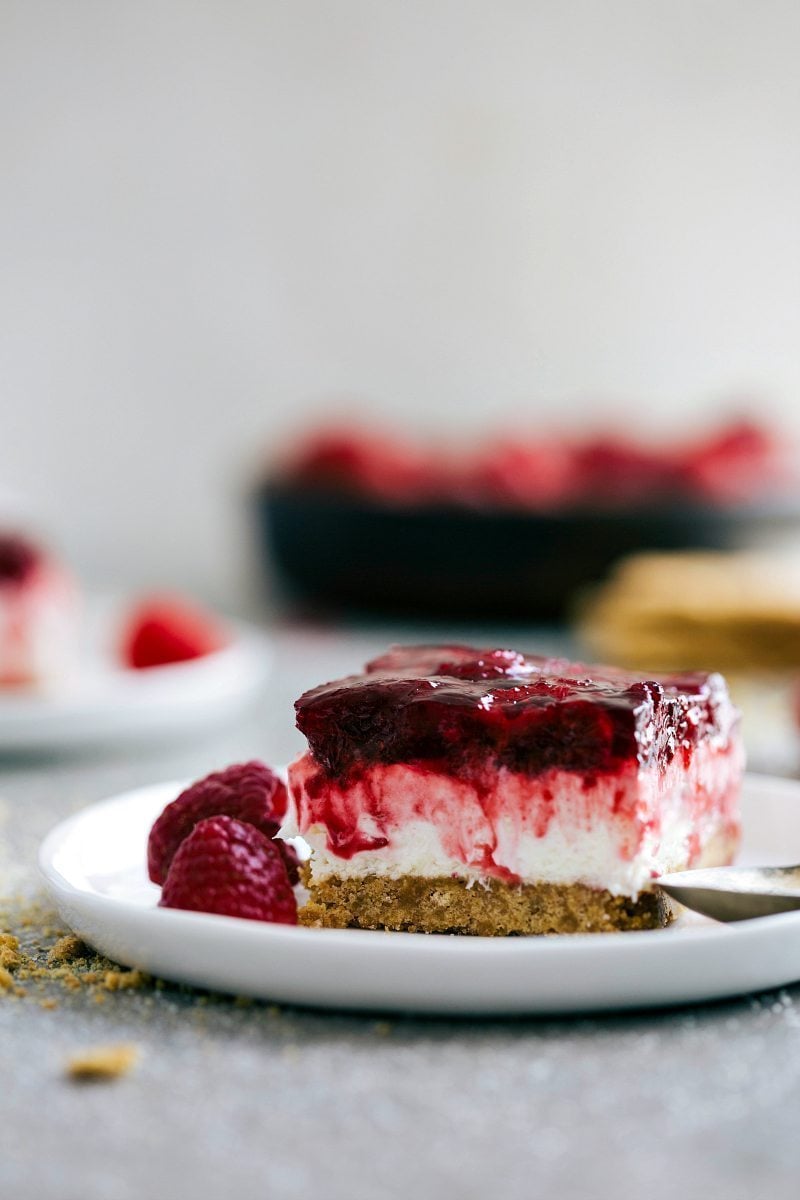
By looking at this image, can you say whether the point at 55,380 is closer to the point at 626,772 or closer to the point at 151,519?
the point at 151,519

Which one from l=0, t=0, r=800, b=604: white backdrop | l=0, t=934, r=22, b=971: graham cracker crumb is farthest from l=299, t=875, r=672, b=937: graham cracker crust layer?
l=0, t=0, r=800, b=604: white backdrop

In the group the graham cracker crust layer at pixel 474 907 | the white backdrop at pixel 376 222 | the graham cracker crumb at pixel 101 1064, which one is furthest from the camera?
the white backdrop at pixel 376 222

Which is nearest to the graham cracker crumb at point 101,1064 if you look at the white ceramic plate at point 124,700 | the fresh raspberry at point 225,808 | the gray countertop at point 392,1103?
the gray countertop at point 392,1103

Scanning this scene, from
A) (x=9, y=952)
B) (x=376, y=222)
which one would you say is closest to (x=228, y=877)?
(x=9, y=952)

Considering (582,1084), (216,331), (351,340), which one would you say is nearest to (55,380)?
(216,331)

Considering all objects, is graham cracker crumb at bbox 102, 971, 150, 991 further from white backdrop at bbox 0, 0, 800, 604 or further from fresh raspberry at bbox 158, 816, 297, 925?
white backdrop at bbox 0, 0, 800, 604

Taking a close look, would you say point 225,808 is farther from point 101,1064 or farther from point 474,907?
point 101,1064

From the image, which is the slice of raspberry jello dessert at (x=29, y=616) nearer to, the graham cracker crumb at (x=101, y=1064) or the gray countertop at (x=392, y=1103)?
the gray countertop at (x=392, y=1103)
